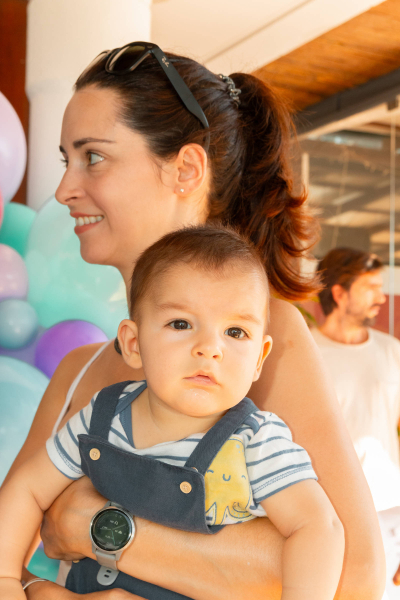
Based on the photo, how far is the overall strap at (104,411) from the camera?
104 cm

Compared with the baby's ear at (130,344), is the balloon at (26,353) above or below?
below

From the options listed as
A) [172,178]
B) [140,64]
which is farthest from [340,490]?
[140,64]

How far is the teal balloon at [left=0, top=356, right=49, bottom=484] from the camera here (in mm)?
1961

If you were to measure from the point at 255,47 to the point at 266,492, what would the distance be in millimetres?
4004

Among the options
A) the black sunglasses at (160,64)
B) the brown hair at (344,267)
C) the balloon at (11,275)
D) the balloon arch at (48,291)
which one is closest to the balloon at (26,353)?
the balloon arch at (48,291)

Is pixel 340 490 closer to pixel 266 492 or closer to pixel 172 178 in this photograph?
pixel 266 492

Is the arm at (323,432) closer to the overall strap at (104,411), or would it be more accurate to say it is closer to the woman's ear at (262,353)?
the woman's ear at (262,353)

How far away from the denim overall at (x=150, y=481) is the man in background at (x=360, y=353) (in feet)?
6.02

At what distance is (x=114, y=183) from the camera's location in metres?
1.38

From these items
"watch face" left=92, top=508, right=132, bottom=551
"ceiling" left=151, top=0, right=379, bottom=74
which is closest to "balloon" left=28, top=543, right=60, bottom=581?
"watch face" left=92, top=508, right=132, bottom=551

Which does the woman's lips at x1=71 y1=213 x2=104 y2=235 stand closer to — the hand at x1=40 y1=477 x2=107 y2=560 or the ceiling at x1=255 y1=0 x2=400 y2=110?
the hand at x1=40 y1=477 x2=107 y2=560

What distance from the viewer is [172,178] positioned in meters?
1.41

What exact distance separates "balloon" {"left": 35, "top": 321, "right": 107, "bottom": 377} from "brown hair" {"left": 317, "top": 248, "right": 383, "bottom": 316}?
6.27ft

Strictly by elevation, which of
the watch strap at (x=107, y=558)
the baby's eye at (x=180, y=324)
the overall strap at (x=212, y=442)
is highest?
the baby's eye at (x=180, y=324)
